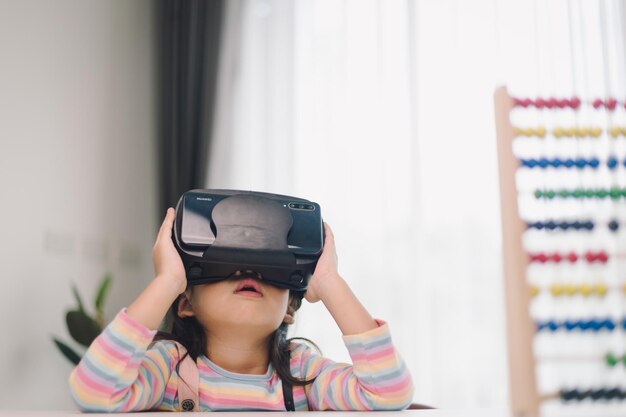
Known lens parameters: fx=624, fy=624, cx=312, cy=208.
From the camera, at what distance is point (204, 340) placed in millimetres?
1248

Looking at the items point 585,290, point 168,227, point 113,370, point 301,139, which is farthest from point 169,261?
point 301,139

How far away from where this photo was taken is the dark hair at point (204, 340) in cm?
120

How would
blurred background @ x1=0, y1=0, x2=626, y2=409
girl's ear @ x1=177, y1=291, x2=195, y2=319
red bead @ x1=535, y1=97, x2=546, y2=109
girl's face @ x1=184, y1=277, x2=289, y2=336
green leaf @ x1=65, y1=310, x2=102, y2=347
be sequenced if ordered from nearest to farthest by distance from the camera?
red bead @ x1=535, y1=97, x2=546, y2=109 → girl's face @ x1=184, y1=277, x2=289, y2=336 → girl's ear @ x1=177, y1=291, x2=195, y2=319 → green leaf @ x1=65, y1=310, x2=102, y2=347 → blurred background @ x1=0, y1=0, x2=626, y2=409

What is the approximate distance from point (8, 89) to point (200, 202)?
1548 mm

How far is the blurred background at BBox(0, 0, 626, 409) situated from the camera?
2.36 m

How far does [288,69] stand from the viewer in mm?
2898

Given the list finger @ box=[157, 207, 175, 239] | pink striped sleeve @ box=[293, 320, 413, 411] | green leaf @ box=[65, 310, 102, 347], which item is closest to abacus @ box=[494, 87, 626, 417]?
pink striped sleeve @ box=[293, 320, 413, 411]

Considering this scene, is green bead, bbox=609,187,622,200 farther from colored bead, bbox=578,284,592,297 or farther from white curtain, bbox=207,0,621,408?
white curtain, bbox=207,0,621,408

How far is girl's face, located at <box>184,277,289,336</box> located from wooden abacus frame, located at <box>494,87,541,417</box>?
0.45 meters

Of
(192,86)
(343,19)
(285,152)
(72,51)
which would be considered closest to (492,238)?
(285,152)

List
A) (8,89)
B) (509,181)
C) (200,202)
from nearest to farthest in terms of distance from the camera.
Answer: (509,181)
(200,202)
(8,89)

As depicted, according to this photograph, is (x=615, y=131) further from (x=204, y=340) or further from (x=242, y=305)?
(x=204, y=340)

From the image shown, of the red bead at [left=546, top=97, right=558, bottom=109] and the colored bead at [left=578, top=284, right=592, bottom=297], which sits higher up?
the red bead at [left=546, top=97, right=558, bottom=109]

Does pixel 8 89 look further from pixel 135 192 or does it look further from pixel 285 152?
pixel 285 152
